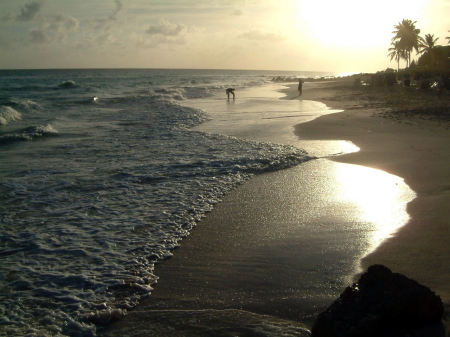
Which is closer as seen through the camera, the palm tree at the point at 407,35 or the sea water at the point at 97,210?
the sea water at the point at 97,210

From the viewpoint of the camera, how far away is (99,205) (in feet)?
26.1

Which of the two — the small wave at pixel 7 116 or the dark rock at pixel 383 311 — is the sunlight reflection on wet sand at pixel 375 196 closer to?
the dark rock at pixel 383 311

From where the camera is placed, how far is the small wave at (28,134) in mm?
16484

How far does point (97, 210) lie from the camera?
769cm

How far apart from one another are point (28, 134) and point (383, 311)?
16.9 meters

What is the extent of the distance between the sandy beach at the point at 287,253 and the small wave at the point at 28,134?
11101 millimetres

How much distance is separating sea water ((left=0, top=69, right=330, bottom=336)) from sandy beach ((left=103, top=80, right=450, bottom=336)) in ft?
1.31

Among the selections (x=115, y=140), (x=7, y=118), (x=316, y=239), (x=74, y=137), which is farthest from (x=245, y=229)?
(x=7, y=118)

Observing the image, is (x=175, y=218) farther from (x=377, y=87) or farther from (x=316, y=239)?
(x=377, y=87)

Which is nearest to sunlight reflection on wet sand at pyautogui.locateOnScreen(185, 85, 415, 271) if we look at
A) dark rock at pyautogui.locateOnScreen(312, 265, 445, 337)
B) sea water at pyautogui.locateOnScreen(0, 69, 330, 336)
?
sea water at pyautogui.locateOnScreen(0, 69, 330, 336)

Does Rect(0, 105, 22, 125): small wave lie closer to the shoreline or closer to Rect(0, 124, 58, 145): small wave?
Rect(0, 124, 58, 145): small wave

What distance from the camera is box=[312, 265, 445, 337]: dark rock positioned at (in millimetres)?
3271

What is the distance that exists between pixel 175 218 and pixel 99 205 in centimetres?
169

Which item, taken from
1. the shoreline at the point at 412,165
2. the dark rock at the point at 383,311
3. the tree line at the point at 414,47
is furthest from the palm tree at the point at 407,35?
the dark rock at the point at 383,311
